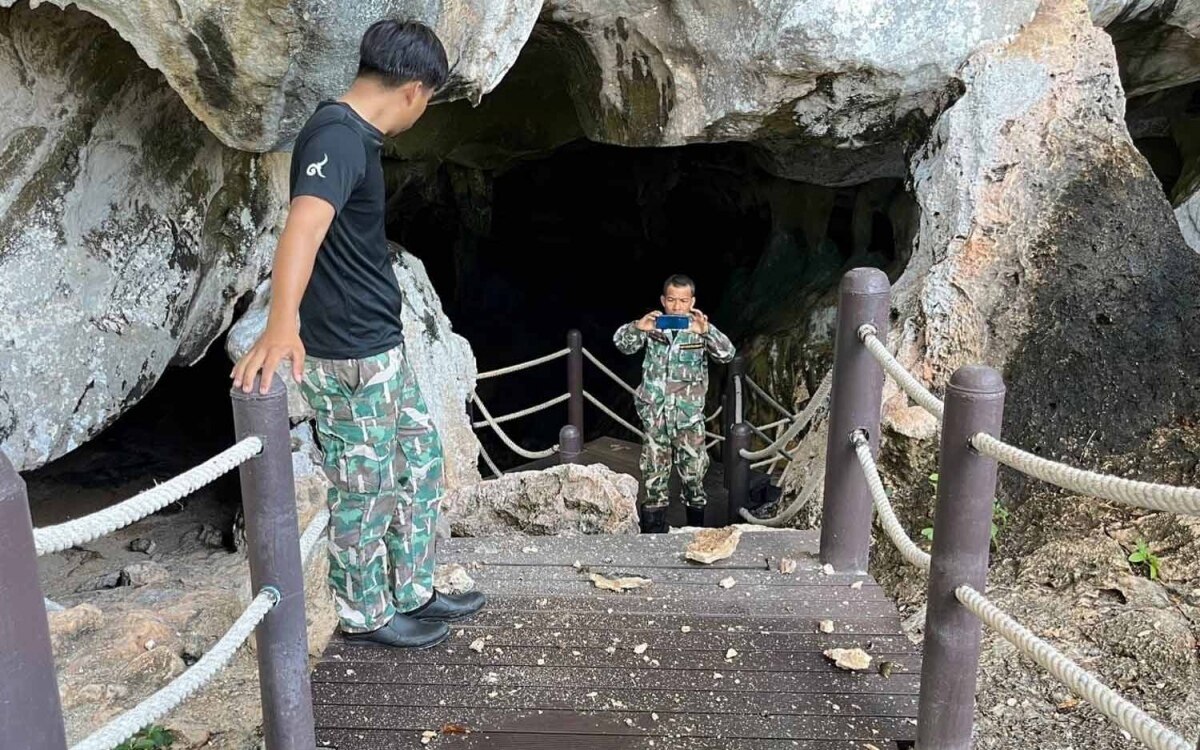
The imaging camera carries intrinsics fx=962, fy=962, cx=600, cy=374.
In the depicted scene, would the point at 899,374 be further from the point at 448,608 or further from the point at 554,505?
the point at 554,505

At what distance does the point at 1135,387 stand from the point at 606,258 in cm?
972

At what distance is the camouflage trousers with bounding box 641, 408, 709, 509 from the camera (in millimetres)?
4895

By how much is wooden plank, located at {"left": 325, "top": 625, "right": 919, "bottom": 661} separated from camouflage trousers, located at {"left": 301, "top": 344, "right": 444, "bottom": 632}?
17 centimetres

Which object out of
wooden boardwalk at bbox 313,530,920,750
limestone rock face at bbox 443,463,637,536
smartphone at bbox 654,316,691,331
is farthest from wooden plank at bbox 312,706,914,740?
smartphone at bbox 654,316,691,331

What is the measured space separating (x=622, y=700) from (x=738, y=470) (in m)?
3.32

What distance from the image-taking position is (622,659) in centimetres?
239

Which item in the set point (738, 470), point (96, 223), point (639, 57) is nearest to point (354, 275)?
point (96, 223)

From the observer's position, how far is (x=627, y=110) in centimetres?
518

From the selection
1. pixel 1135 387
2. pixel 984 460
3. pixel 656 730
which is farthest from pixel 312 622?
pixel 1135 387

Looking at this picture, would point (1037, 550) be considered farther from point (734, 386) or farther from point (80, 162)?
point (80, 162)

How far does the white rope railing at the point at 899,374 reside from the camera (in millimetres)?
1997

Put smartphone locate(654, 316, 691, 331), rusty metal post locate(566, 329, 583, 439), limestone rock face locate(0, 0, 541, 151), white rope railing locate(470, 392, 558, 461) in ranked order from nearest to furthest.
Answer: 1. limestone rock face locate(0, 0, 541, 151)
2. smartphone locate(654, 316, 691, 331)
3. white rope railing locate(470, 392, 558, 461)
4. rusty metal post locate(566, 329, 583, 439)

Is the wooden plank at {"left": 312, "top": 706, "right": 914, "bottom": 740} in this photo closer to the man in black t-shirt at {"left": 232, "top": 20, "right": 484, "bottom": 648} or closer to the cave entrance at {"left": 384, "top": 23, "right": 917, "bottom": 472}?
the man in black t-shirt at {"left": 232, "top": 20, "right": 484, "bottom": 648}

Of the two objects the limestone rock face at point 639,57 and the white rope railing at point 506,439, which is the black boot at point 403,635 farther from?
the white rope railing at point 506,439
